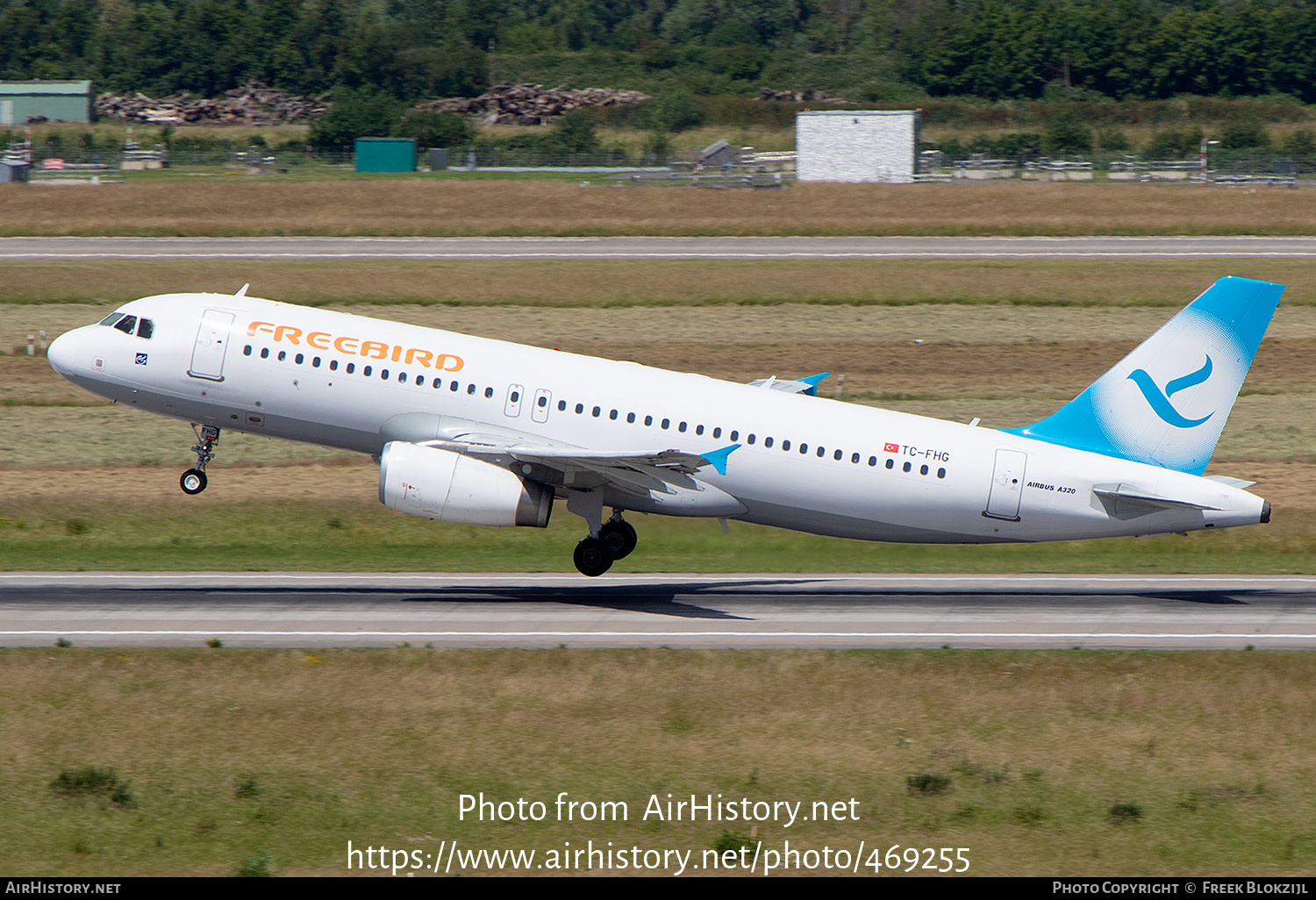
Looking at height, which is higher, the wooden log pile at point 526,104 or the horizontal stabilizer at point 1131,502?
the wooden log pile at point 526,104

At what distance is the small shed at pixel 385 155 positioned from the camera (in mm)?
125125

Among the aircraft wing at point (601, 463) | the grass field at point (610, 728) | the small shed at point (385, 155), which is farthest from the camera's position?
the small shed at point (385, 155)

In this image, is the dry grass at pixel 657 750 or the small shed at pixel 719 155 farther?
the small shed at pixel 719 155

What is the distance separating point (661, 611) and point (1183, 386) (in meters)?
13.3

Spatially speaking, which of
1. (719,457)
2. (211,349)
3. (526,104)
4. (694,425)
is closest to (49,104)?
(526,104)

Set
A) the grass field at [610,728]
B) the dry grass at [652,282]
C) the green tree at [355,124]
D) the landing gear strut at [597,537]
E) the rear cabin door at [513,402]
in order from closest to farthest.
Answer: the grass field at [610,728] < the rear cabin door at [513,402] < the landing gear strut at [597,537] < the dry grass at [652,282] < the green tree at [355,124]

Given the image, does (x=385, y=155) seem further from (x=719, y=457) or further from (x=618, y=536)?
(x=719, y=457)

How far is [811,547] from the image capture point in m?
39.8

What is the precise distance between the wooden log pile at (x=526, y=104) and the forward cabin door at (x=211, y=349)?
12805 centimetres

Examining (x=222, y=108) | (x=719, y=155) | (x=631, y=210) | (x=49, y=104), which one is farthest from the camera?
(x=222, y=108)

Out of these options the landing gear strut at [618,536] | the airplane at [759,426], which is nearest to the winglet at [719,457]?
the airplane at [759,426]

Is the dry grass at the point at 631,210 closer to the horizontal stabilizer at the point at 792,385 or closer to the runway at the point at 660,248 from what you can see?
the runway at the point at 660,248

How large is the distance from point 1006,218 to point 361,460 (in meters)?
56.8

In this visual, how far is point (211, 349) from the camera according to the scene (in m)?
35.3
